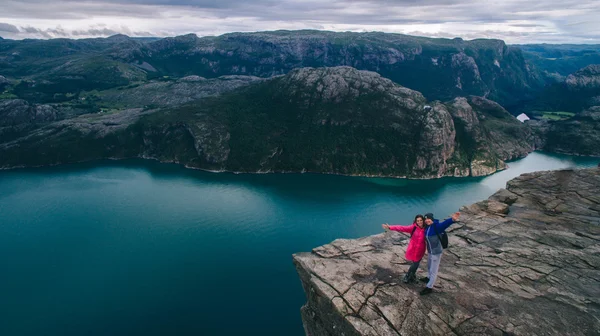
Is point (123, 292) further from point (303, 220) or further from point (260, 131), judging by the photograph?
point (260, 131)

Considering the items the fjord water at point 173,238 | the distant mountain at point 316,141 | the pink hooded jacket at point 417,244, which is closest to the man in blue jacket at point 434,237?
the pink hooded jacket at point 417,244

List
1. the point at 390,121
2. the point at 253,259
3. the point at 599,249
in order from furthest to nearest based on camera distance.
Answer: the point at 390,121
the point at 253,259
the point at 599,249

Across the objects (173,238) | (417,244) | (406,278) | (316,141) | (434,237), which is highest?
(434,237)

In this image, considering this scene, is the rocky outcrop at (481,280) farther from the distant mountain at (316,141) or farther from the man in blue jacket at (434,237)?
the distant mountain at (316,141)

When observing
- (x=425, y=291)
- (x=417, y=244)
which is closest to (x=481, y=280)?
(x=425, y=291)

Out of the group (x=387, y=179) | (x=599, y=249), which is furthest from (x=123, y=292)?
(x=387, y=179)

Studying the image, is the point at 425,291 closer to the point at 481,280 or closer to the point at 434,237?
the point at 434,237
